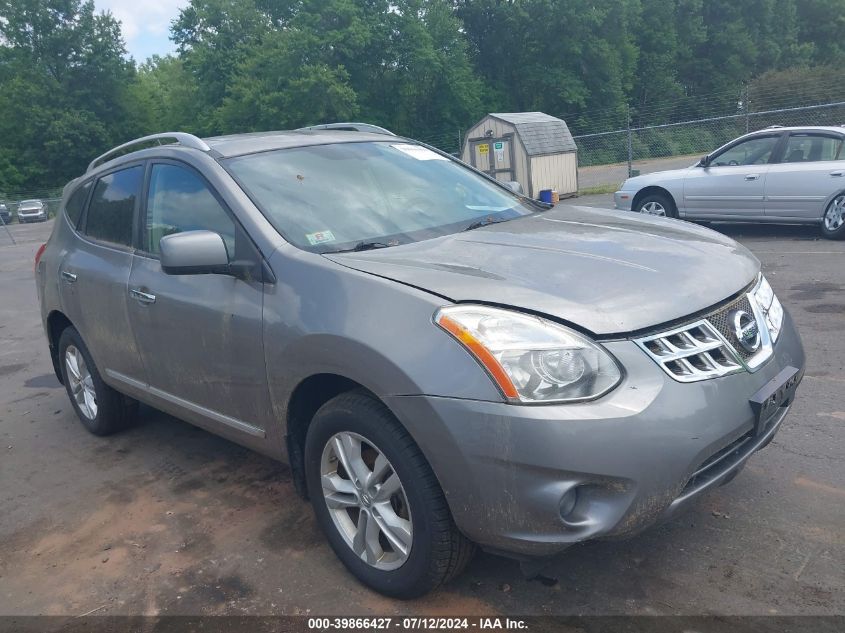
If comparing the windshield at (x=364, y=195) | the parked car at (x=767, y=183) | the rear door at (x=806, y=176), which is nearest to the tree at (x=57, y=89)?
the parked car at (x=767, y=183)

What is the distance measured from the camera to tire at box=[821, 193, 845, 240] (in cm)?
945

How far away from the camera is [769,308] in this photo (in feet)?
9.85

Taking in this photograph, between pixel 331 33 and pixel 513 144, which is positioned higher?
pixel 331 33

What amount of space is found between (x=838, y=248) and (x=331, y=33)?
1538 inches

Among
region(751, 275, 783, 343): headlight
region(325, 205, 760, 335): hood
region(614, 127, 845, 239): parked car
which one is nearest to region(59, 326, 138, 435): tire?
region(325, 205, 760, 335): hood

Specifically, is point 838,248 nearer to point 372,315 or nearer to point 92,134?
point 372,315

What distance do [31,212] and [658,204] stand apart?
3041 centimetres

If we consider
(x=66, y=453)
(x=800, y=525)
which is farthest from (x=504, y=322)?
(x=66, y=453)

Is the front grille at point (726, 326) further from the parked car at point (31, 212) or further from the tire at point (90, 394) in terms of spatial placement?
the parked car at point (31, 212)

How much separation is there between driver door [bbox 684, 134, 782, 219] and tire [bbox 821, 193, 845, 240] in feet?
2.69

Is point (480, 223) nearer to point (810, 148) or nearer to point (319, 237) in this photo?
point (319, 237)

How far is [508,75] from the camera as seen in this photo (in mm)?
53031

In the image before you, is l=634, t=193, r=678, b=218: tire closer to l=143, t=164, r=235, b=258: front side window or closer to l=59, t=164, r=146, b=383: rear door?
l=59, t=164, r=146, b=383: rear door

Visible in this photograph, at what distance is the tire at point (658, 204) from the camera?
1119 cm
